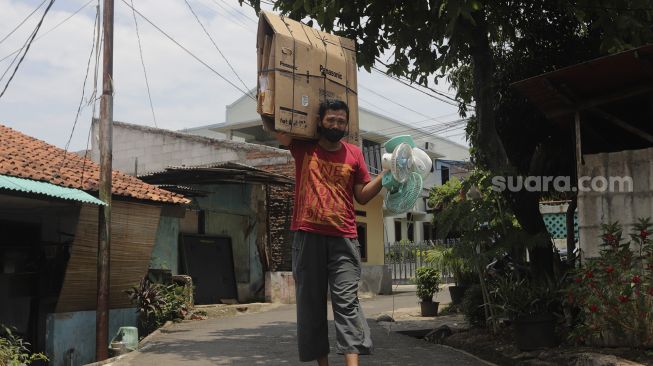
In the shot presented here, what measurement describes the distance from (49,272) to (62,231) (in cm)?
89

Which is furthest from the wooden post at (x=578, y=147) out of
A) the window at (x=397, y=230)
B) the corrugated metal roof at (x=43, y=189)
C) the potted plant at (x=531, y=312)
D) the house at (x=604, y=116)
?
the window at (x=397, y=230)

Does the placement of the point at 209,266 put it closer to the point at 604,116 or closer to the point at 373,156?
the point at 604,116

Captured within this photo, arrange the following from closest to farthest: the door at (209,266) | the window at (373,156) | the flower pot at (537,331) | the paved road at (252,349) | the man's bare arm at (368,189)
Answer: the man's bare arm at (368,189), the paved road at (252,349), the flower pot at (537,331), the door at (209,266), the window at (373,156)

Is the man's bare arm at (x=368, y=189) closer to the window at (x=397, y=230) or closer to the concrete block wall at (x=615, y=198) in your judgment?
the concrete block wall at (x=615, y=198)

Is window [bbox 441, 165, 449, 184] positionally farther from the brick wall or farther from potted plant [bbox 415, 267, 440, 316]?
potted plant [bbox 415, 267, 440, 316]

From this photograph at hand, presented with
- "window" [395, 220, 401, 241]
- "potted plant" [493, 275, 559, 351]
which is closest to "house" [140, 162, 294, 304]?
"potted plant" [493, 275, 559, 351]

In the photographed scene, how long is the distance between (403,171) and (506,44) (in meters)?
6.23

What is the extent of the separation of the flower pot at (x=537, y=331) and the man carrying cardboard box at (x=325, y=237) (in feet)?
11.1

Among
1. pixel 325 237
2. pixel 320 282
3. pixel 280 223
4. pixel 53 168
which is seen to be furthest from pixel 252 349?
pixel 280 223

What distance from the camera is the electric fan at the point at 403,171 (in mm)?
3693

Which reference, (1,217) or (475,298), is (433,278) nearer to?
(475,298)

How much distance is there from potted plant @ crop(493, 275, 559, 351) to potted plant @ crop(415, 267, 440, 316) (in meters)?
5.60

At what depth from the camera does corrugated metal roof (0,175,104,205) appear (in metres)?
8.66

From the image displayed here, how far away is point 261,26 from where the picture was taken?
13.5ft
